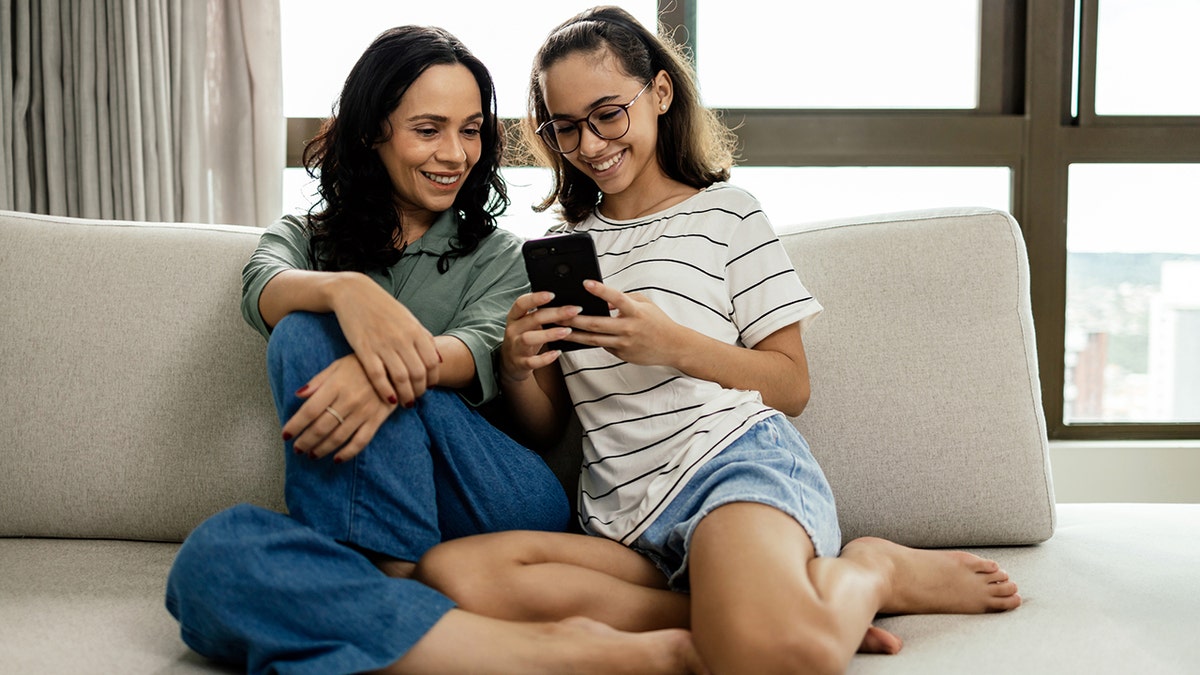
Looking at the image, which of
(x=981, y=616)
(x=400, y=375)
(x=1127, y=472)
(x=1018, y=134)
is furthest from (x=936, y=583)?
(x=1018, y=134)

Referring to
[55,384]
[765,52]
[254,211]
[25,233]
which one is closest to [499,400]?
[55,384]

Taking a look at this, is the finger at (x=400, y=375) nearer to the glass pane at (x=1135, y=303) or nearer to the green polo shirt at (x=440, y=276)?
the green polo shirt at (x=440, y=276)

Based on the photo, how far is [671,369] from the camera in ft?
4.31

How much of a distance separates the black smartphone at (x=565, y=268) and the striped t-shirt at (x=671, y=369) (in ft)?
0.51

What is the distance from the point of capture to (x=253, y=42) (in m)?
2.15

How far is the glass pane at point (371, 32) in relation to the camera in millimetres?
Result: 2395

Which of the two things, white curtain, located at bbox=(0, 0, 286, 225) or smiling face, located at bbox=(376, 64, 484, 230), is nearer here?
smiling face, located at bbox=(376, 64, 484, 230)

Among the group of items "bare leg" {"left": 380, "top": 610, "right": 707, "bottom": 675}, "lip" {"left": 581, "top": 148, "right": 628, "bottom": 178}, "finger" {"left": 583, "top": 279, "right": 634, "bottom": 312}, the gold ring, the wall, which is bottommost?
the wall

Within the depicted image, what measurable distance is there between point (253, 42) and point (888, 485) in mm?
1671

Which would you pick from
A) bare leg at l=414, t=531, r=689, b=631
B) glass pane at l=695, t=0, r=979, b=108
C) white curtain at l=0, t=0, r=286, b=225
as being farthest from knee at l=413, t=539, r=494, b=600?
glass pane at l=695, t=0, r=979, b=108

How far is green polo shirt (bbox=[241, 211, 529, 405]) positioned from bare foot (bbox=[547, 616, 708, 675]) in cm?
38

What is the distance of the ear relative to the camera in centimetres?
146

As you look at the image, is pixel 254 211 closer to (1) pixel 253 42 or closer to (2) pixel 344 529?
(1) pixel 253 42

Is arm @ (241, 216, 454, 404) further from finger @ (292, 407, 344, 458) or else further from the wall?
the wall
